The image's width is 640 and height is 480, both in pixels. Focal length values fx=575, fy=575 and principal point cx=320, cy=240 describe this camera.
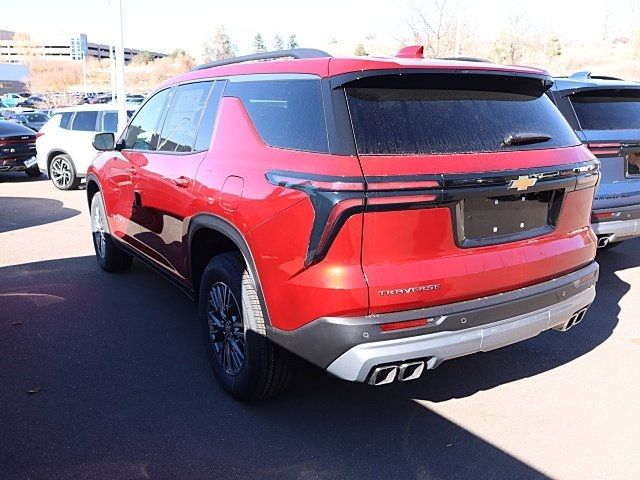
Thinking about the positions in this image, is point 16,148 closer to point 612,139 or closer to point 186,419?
point 186,419

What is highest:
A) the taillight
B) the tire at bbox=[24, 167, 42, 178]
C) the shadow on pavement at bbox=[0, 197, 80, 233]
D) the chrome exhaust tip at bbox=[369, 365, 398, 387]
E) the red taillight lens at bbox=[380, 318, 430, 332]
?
the taillight

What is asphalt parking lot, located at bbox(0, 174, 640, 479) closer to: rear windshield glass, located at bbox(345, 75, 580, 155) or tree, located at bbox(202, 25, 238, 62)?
rear windshield glass, located at bbox(345, 75, 580, 155)

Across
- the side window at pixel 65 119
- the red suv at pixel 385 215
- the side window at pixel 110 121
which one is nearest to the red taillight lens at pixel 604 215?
the red suv at pixel 385 215

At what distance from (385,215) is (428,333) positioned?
1.87 feet

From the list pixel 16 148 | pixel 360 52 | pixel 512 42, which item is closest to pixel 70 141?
pixel 16 148

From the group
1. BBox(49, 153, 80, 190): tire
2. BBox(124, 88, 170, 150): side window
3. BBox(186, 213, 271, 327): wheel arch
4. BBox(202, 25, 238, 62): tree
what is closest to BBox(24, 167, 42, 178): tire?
BBox(49, 153, 80, 190): tire

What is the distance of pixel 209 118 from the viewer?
11.7 ft

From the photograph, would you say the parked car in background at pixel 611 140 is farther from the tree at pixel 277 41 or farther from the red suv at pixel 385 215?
the tree at pixel 277 41

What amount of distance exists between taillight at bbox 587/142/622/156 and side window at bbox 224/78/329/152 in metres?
3.21

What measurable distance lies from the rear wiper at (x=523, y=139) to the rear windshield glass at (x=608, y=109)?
8.23 ft

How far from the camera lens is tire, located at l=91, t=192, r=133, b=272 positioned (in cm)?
A: 560

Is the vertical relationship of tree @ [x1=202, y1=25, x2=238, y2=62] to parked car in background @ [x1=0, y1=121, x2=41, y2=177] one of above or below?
above

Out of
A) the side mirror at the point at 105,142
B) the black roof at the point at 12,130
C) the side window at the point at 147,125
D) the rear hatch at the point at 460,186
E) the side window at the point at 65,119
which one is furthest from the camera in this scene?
the black roof at the point at 12,130

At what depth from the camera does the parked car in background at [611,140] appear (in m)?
Result: 4.92
